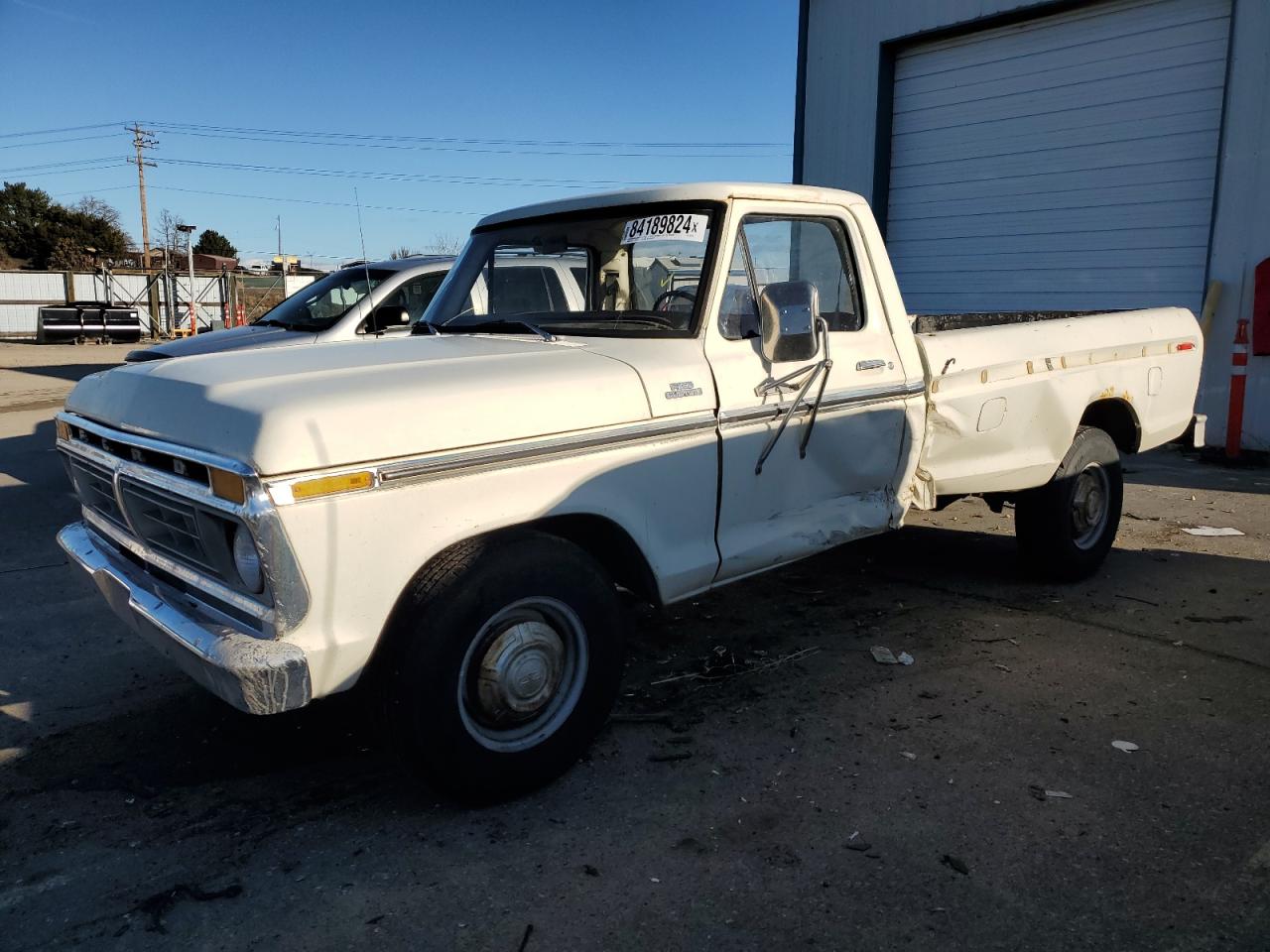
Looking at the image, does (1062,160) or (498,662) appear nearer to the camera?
(498,662)

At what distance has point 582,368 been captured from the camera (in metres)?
3.16

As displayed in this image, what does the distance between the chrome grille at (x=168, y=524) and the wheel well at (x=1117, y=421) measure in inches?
179

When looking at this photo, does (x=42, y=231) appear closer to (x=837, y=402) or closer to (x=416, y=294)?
(x=416, y=294)

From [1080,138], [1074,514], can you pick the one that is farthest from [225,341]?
[1080,138]

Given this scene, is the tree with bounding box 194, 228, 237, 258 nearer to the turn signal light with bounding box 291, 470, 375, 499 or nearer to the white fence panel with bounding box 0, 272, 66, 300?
the white fence panel with bounding box 0, 272, 66, 300

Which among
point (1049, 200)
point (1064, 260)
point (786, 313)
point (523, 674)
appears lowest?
point (523, 674)

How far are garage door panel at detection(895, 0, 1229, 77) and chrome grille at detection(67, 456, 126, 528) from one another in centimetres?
1077

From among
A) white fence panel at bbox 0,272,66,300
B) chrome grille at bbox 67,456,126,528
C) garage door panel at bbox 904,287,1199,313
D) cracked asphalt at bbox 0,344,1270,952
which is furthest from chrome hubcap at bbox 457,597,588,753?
white fence panel at bbox 0,272,66,300

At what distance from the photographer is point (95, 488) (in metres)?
3.43

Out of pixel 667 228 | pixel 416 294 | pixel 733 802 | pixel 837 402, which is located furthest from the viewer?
pixel 416 294

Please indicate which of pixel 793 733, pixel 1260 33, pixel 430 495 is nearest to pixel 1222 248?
pixel 1260 33

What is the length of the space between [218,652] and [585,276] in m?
2.13

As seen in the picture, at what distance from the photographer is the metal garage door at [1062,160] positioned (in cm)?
968

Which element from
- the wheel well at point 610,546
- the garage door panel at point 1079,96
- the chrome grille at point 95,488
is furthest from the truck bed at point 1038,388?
the garage door panel at point 1079,96
